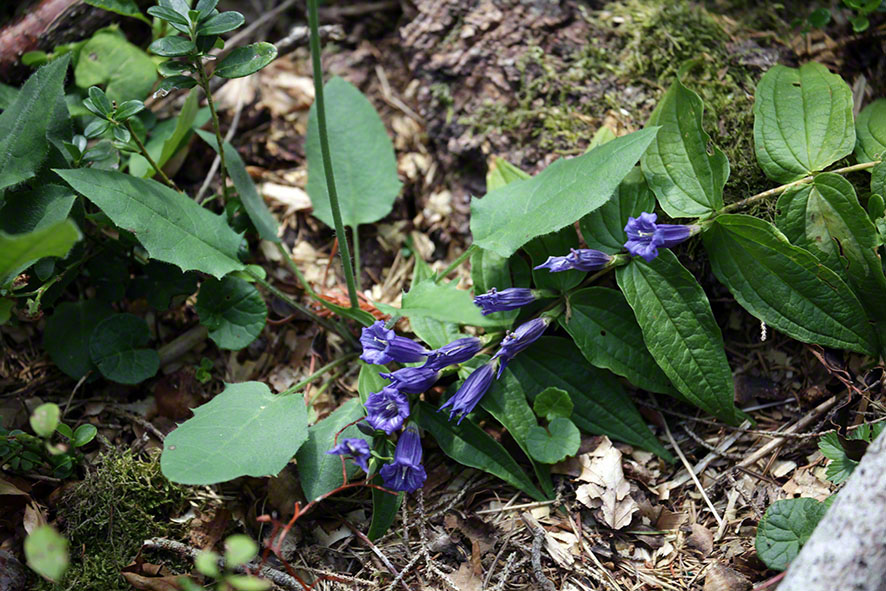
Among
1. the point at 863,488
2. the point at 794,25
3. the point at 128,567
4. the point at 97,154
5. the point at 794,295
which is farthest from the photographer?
the point at 794,25

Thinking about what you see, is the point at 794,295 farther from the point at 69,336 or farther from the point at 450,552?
the point at 69,336

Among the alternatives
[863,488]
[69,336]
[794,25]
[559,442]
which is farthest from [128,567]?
[794,25]

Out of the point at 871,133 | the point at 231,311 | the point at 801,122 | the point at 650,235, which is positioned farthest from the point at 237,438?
the point at 871,133

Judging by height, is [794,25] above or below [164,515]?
above

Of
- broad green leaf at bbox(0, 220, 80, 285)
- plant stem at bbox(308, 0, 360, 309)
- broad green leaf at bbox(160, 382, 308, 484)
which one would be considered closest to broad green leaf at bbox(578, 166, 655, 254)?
plant stem at bbox(308, 0, 360, 309)

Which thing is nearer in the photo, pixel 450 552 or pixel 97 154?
pixel 450 552

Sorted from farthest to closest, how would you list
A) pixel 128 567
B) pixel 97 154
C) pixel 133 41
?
pixel 133 41, pixel 97 154, pixel 128 567

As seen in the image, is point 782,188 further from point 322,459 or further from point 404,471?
point 322,459

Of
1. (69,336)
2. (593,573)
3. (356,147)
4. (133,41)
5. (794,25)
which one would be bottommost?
(593,573)
